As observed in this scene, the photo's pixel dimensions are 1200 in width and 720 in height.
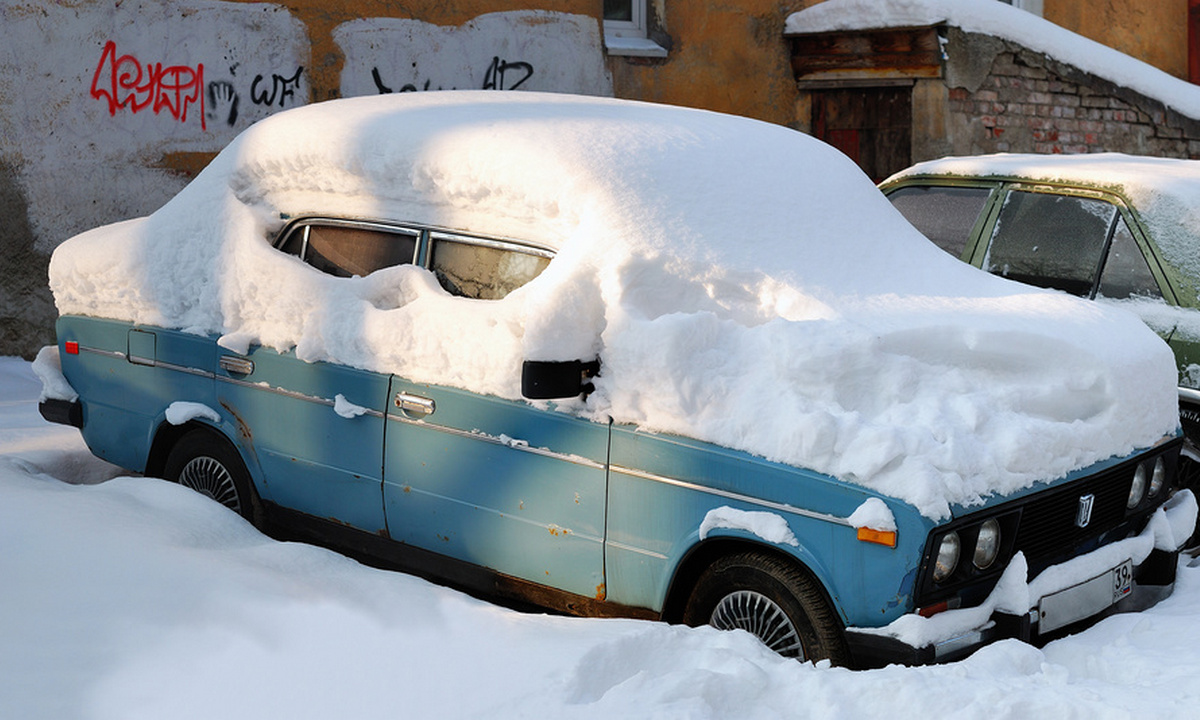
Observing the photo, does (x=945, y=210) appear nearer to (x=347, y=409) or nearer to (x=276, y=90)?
(x=347, y=409)

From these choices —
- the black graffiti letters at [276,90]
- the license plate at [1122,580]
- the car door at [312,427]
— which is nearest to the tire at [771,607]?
the license plate at [1122,580]

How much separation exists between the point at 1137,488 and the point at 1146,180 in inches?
71.9

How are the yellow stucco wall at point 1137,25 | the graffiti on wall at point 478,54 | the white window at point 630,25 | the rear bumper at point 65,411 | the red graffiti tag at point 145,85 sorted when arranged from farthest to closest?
1. the yellow stucco wall at point 1137,25
2. the white window at point 630,25
3. the graffiti on wall at point 478,54
4. the red graffiti tag at point 145,85
5. the rear bumper at point 65,411

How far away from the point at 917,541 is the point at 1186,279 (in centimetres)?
254

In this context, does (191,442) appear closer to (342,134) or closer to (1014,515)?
(342,134)

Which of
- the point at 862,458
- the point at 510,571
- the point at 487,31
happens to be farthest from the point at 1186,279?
the point at 487,31

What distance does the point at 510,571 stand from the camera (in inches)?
149

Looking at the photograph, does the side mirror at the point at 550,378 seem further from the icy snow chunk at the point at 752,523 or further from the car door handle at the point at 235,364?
the car door handle at the point at 235,364

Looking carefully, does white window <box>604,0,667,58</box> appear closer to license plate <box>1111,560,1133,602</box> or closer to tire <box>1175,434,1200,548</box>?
tire <box>1175,434,1200,548</box>

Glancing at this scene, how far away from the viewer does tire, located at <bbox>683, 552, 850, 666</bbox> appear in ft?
10.6

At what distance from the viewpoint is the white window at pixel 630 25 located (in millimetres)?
10359

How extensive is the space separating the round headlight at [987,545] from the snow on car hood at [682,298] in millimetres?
114

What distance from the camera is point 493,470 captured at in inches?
148

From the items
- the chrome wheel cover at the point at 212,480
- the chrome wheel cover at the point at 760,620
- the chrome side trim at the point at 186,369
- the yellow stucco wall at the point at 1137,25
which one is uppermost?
the yellow stucco wall at the point at 1137,25
